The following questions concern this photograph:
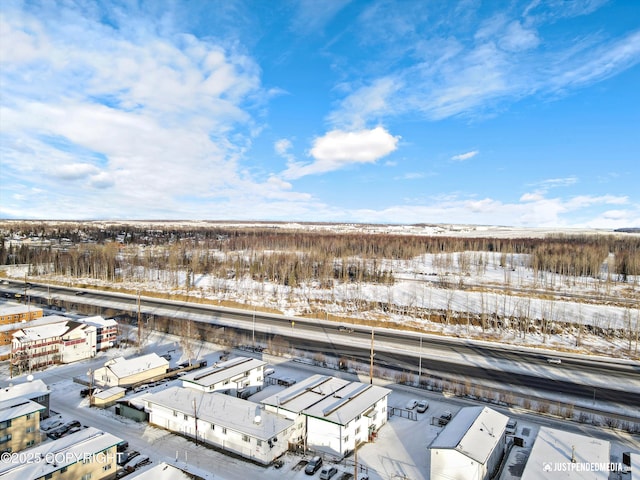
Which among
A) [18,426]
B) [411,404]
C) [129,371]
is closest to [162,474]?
[18,426]

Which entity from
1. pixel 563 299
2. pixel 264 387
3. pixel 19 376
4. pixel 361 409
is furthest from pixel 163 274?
pixel 563 299

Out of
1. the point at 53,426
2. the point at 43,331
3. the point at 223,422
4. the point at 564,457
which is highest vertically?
the point at 43,331

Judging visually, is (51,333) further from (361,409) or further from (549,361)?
(549,361)

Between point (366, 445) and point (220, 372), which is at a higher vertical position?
point (220, 372)

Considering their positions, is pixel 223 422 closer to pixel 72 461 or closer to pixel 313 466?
pixel 313 466

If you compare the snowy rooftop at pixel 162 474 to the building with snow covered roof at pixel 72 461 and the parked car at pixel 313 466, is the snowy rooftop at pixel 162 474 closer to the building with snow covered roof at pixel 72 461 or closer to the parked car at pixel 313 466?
the building with snow covered roof at pixel 72 461

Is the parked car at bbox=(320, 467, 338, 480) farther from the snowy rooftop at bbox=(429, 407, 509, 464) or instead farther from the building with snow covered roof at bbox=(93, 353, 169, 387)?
the building with snow covered roof at bbox=(93, 353, 169, 387)
